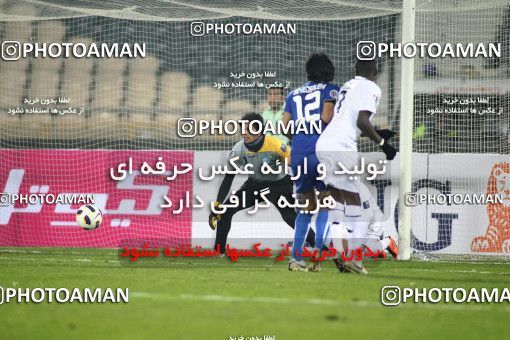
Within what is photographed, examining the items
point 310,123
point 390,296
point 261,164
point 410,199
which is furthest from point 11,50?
point 390,296

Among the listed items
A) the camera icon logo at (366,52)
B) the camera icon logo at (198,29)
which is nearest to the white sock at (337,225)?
the camera icon logo at (366,52)

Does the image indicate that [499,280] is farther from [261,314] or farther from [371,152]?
[371,152]

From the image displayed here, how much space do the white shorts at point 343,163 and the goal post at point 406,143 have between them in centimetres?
307

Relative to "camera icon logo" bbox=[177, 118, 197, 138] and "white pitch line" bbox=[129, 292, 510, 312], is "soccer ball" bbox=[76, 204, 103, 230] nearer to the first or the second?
"camera icon logo" bbox=[177, 118, 197, 138]

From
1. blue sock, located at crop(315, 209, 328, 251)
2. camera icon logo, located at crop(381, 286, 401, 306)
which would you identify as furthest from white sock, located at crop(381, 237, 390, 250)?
camera icon logo, located at crop(381, 286, 401, 306)

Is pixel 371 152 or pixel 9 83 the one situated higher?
pixel 9 83

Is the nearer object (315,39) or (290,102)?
(290,102)

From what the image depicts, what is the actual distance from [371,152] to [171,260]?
3.73 meters

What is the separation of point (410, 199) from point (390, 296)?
5351 mm

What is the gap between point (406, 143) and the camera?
1237 centimetres

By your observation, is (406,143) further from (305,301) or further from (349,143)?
(305,301)

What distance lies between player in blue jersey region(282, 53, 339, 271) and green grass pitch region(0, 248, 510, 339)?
436 millimetres

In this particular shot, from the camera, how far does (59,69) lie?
14.2 m

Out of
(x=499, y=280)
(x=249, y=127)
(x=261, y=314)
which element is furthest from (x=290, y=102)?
(x=261, y=314)
